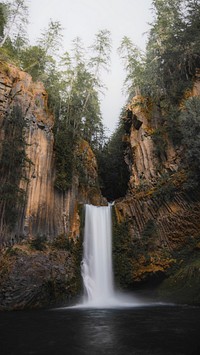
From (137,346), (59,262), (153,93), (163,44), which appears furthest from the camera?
(163,44)

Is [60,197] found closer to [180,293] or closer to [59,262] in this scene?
[59,262]

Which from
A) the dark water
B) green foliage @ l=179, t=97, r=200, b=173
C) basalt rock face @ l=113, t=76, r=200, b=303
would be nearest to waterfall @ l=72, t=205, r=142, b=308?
basalt rock face @ l=113, t=76, r=200, b=303

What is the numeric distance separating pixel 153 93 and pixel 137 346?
24998mm

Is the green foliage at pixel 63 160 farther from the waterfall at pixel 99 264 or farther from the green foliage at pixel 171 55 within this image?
the green foliage at pixel 171 55

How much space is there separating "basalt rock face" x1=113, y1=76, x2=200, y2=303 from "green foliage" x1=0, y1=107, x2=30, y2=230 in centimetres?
864

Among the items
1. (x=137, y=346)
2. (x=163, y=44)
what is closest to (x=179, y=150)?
(x=163, y=44)

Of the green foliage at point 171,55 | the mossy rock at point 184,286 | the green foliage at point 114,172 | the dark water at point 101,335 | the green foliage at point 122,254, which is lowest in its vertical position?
the dark water at point 101,335

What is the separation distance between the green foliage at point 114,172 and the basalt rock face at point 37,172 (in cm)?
1185

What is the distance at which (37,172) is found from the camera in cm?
2067

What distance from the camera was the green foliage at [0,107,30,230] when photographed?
17734 millimetres

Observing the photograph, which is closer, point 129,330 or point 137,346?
point 137,346

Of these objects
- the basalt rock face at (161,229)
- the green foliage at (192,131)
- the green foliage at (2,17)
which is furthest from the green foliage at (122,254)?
the green foliage at (2,17)

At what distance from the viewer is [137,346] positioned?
24.0ft

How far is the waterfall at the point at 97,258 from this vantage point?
19.4m
